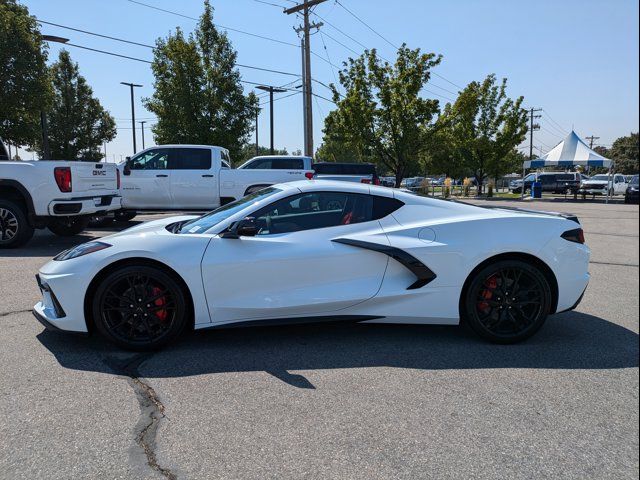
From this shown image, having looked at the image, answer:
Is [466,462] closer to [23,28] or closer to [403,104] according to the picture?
[23,28]

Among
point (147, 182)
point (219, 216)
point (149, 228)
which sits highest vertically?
point (147, 182)

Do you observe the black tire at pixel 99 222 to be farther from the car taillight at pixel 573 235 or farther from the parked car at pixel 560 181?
the parked car at pixel 560 181

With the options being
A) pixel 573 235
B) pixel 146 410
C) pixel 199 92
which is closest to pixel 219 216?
pixel 146 410

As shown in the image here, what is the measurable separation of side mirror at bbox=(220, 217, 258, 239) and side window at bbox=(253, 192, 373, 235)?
119mm

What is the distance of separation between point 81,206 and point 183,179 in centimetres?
373

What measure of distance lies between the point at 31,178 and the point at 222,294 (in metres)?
6.28

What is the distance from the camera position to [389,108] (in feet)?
78.4

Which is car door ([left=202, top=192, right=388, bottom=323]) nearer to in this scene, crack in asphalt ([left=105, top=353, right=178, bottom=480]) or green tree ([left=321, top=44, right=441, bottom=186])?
crack in asphalt ([left=105, top=353, right=178, bottom=480])

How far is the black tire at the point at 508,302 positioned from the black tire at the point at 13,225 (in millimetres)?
7910

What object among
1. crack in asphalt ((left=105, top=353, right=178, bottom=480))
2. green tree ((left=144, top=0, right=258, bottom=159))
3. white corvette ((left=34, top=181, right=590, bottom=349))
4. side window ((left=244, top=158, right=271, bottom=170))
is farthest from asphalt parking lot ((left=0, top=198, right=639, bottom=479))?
green tree ((left=144, top=0, right=258, bottom=159))

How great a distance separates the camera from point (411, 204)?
4273 millimetres

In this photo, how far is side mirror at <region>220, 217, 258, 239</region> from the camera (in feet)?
12.8

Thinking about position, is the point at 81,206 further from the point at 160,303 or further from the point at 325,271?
the point at 325,271

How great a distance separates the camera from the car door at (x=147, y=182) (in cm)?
1202
